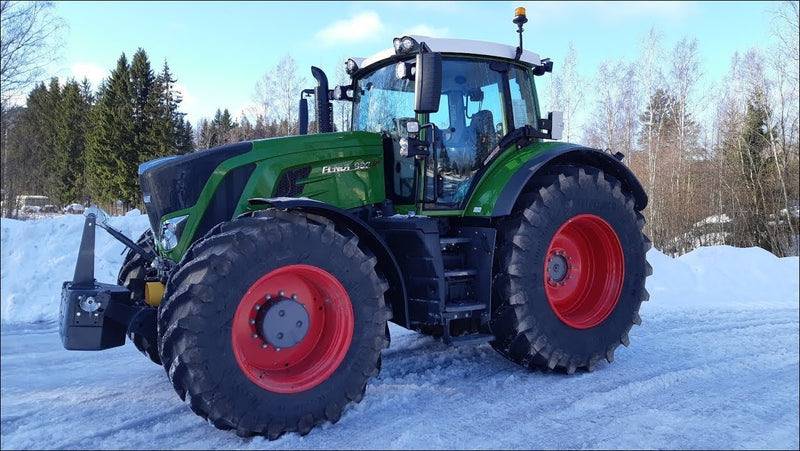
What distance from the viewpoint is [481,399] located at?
389 cm

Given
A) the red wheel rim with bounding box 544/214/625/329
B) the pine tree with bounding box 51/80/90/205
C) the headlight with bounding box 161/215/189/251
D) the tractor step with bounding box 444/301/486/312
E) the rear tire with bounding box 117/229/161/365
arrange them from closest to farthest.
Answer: the headlight with bounding box 161/215/189/251, the rear tire with bounding box 117/229/161/365, the tractor step with bounding box 444/301/486/312, the red wheel rim with bounding box 544/214/625/329, the pine tree with bounding box 51/80/90/205

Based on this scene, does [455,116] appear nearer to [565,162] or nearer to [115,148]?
[565,162]

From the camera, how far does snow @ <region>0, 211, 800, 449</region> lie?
319cm

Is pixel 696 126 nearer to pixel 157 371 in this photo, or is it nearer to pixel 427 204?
pixel 427 204

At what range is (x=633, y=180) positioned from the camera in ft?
16.8

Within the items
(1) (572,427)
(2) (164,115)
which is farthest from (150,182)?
(2) (164,115)

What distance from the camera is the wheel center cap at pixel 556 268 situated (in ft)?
15.5

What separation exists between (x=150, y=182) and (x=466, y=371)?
2779mm

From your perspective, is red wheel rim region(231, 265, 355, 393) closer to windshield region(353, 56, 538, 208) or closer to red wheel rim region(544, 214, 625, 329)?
windshield region(353, 56, 538, 208)

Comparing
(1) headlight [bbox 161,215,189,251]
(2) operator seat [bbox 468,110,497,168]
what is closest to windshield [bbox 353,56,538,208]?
(2) operator seat [bbox 468,110,497,168]

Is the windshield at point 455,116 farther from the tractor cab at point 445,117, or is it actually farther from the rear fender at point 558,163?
the rear fender at point 558,163

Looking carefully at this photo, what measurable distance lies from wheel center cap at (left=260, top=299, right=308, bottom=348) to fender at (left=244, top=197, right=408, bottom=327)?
1.94ft

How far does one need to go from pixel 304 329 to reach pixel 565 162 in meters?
2.75

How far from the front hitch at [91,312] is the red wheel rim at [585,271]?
10.4ft
